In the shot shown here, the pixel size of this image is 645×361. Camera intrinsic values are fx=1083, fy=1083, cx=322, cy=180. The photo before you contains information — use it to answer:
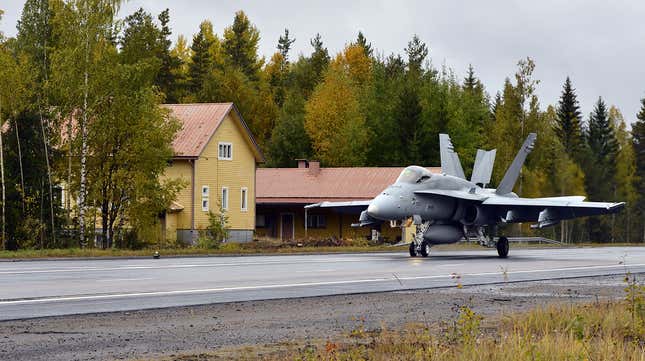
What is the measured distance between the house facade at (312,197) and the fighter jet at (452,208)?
95.6 ft

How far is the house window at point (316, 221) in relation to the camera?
71188mm

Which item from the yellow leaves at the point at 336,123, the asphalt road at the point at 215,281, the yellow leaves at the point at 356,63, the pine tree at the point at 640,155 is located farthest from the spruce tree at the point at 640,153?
the asphalt road at the point at 215,281

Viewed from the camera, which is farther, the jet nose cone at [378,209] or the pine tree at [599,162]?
the pine tree at [599,162]

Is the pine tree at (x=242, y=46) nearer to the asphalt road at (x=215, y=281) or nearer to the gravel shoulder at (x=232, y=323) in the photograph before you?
the asphalt road at (x=215, y=281)

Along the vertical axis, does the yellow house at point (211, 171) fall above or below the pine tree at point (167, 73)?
below

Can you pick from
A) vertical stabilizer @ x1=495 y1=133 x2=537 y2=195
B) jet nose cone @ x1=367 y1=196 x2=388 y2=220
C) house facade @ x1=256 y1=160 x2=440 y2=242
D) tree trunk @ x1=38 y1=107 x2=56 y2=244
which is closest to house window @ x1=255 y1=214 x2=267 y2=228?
house facade @ x1=256 y1=160 x2=440 y2=242

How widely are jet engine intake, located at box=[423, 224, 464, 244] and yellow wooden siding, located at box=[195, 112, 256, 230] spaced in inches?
899

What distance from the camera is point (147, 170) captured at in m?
44.3

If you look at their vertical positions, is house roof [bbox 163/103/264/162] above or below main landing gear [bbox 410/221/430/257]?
above

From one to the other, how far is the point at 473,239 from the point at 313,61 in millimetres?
78336

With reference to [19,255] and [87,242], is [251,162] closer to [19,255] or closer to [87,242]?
[87,242]

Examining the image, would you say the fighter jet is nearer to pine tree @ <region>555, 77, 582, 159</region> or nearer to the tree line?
the tree line

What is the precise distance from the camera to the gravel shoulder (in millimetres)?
9922

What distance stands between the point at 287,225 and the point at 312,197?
4.02m
